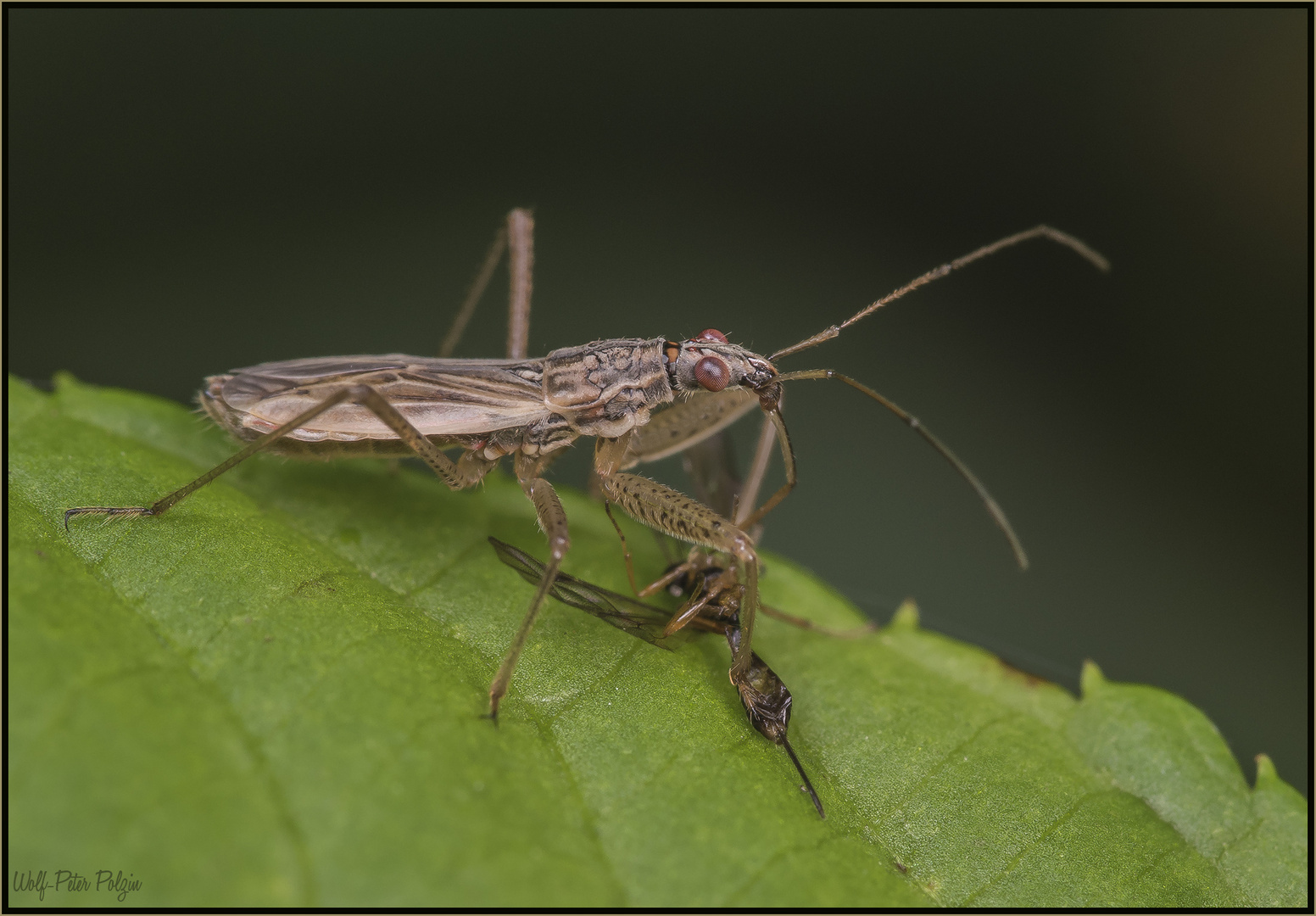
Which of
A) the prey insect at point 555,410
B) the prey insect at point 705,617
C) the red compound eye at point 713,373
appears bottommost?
the prey insect at point 705,617

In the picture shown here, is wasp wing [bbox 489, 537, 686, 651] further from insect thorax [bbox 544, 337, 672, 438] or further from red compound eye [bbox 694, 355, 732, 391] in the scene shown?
red compound eye [bbox 694, 355, 732, 391]

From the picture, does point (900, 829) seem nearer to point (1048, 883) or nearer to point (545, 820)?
point (1048, 883)

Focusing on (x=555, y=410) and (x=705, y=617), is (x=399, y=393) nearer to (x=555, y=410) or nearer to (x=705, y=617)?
(x=555, y=410)

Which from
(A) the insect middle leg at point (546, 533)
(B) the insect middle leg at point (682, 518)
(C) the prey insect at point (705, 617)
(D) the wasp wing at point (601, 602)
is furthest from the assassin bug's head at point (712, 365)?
(D) the wasp wing at point (601, 602)

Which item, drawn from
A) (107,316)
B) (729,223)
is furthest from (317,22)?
(729,223)

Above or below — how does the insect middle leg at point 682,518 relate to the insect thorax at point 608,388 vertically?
below

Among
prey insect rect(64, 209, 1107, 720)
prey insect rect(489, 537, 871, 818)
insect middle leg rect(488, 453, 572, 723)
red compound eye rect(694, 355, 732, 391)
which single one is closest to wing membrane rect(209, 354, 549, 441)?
prey insect rect(64, 209, 1107, 720)

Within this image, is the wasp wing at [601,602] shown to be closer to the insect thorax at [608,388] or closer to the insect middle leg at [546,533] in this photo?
the insect middle leg at [546,533]

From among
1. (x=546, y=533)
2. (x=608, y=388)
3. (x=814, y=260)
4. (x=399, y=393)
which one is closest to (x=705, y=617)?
(x=546, y=533)
